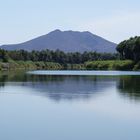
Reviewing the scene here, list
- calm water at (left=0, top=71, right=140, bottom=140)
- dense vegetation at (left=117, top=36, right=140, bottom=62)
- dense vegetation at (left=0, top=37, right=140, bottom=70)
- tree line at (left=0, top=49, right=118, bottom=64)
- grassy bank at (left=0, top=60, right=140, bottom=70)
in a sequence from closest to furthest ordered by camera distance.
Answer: calm water at (left=0, top=71, right=140, bottom=140) < dense vegetation at (left=117, top=36, right=140, bottom=62) < dense vegetation at (left=0, top=37, right=140, bottom=70) < grassy bank at (left=0, top=60, right=140, bottom=70) < tree line at (left=0, top=49, right=118, bottom=64)

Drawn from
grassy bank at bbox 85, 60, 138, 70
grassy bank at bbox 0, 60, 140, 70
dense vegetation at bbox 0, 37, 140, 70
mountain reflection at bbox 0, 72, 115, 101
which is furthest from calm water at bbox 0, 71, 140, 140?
grassy bank at bbox 85, 60, 138, 70

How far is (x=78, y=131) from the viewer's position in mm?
19625

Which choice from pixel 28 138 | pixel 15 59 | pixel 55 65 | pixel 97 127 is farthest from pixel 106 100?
pixel 55 65

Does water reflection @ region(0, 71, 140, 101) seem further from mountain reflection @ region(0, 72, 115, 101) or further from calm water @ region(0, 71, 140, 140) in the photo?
calm water @ region(0, 71, 140, 140)

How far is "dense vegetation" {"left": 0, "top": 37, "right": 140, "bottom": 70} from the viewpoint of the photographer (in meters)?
124

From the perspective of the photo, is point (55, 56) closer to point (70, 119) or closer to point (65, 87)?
point (65, 87)

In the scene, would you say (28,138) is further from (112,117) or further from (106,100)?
(106,100)

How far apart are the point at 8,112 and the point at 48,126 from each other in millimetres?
5694

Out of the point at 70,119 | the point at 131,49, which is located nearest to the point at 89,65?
the point at 131,49

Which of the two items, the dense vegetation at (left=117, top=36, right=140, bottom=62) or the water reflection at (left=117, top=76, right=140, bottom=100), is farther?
the dense vegetation at (left=117, top=36, right=140, bottom=62)

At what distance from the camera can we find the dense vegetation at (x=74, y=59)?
405 ft

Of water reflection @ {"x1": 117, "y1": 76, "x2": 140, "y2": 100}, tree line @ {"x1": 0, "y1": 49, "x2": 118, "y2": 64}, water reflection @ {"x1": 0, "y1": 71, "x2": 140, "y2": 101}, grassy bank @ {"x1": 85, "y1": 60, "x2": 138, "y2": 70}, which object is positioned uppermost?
tree line @ {"x1": 0, "y1": 49, "x2": 118, "y2": 64}

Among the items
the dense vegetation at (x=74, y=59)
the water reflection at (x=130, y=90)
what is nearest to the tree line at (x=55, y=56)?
the dense vegetation at (x=74, y=59)

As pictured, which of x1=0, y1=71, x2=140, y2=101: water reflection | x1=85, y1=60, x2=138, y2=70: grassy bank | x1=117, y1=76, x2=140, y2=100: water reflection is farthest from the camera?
x1=85, y1=60, x2=138, y2=70: grassy bank
